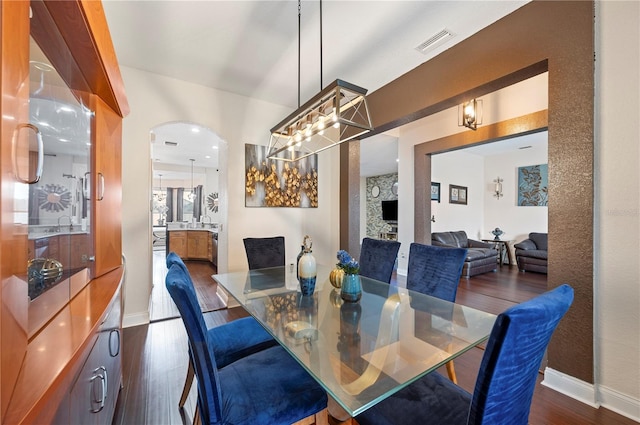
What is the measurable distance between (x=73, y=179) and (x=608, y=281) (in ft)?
10.4

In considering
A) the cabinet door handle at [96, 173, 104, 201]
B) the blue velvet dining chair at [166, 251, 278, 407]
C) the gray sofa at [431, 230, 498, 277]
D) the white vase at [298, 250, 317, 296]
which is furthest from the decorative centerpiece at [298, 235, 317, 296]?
the gray sofa at [431, 230, 498, 277]

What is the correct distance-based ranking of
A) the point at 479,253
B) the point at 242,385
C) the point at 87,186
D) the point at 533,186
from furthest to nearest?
the point at 533,186, the point at 479,253, the point at 87,186, the point at 242,385

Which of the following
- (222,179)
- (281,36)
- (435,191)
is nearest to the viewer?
(281,36)

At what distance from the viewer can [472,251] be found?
5.50 meters

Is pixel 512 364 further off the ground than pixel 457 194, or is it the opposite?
pixel 457 194

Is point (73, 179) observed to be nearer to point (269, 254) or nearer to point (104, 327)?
point (104, 327)

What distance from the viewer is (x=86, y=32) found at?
1209 millimetres

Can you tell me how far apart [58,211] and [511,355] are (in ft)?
5.76

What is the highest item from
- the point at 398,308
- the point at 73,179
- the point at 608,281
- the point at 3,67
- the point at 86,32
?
the point at 86,32

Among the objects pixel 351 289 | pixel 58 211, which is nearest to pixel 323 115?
pixel 351 289

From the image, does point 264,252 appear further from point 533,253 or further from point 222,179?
point 533,253

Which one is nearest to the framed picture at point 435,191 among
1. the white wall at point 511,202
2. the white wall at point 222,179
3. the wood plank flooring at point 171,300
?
the white wall at point 511,202

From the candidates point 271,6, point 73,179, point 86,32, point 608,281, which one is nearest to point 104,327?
point 73,179

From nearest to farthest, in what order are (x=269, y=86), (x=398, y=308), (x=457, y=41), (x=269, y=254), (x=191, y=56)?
1. (x=398, y=308)
2. (x=457, y=41)
3. (x=191, y=56)
4. (x=269, y=254)
5. (x=269, y=86)
